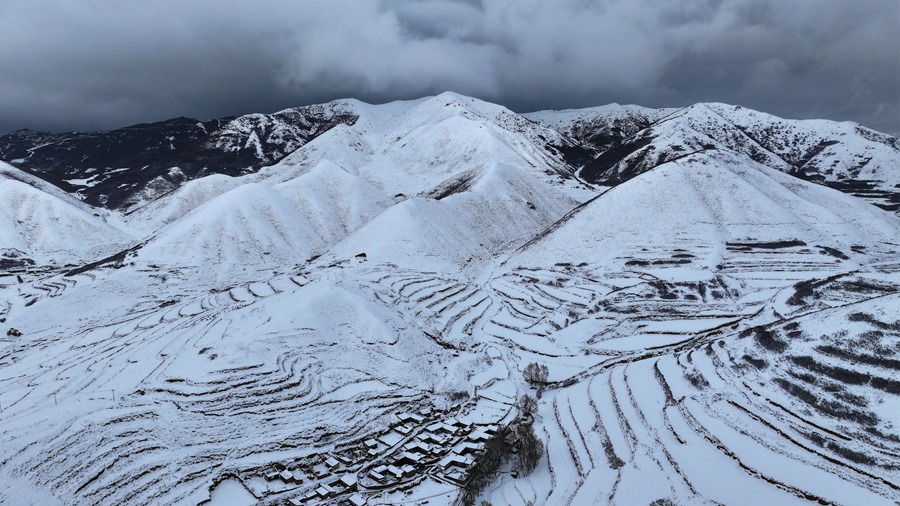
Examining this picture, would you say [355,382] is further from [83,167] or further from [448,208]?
[83,167]

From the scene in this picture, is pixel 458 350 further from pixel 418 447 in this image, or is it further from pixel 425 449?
pixel 425 449

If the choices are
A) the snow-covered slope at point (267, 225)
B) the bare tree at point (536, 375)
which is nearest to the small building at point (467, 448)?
the bare tree at point (536, 375)

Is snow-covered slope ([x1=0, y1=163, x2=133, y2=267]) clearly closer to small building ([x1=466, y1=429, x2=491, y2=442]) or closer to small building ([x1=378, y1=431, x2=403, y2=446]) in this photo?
small building ([x1=378, y1=431, x2=403, y2=446])

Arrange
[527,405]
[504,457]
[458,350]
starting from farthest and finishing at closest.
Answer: [458,350] → [527,405] → [504,457]

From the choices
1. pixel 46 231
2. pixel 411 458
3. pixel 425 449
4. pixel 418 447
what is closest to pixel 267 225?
pixel 46 231

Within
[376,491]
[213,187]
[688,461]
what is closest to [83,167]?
[213,187]

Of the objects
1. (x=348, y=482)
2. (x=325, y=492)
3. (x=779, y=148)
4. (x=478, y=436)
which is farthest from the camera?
(x=779, y=148)
